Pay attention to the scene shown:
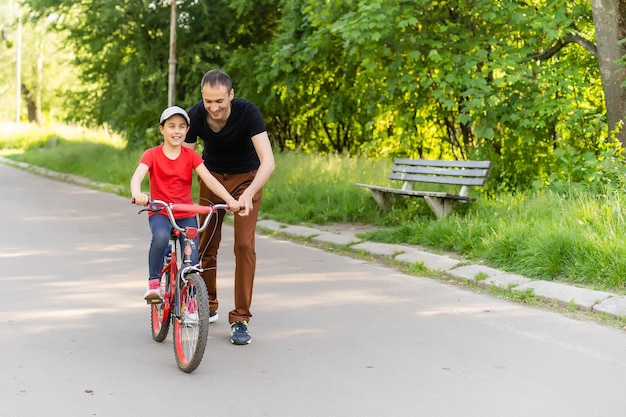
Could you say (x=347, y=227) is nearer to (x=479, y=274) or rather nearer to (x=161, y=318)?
(x=479, y=274)

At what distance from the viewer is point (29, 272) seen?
9.37 m

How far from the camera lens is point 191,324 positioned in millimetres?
5863

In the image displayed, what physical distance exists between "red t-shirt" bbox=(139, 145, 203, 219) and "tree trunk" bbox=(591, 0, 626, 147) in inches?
285

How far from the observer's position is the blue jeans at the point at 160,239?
6.21 metres

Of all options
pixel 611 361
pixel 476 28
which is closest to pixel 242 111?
pixel 611 361

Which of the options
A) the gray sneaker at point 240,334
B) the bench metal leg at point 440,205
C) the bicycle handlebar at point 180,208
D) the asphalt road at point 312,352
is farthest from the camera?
the bench metal leg at point 440,205

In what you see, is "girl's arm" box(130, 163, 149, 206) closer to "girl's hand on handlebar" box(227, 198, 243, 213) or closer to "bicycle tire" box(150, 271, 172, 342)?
"girl's hand on handlebar" box(227, 198, 243, 213)

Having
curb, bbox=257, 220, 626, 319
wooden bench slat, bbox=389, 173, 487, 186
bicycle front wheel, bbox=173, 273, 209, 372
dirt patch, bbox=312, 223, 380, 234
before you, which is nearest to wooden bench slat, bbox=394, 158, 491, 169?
wooden bench slat, bbox=389, 173, 487, 186

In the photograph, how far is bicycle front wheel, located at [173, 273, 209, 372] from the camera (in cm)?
568

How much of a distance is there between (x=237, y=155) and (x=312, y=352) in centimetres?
150

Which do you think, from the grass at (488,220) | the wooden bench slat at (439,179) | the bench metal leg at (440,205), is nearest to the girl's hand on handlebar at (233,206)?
the grass at (488,220)

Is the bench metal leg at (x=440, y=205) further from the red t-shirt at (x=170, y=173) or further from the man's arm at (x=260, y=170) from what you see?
the red t-shirt at (x=170, y=173)

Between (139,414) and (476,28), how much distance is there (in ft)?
34.2

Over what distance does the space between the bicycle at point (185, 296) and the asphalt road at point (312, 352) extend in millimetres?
162
